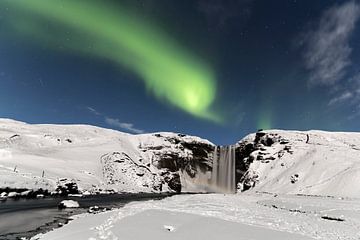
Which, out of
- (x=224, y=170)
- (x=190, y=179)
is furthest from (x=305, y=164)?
(x=190, y=179)

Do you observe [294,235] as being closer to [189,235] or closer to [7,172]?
[189,235]

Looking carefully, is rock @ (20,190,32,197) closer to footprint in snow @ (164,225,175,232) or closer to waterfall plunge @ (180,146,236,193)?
footprint in snow @ (164,225,175,232)

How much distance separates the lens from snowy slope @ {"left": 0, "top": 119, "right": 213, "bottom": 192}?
65938 mm

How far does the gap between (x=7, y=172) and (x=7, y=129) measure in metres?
60.1

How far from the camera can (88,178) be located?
270ft

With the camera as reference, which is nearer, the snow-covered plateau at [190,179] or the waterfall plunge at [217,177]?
the snow-covered plateau at [190,179]

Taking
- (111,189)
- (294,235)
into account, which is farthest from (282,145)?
(294,235)

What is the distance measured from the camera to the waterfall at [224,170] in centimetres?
13638

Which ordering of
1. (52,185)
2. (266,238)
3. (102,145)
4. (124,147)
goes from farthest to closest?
1. (124,147)
2. (102,145)
3. (52,185)
4. (266,238)

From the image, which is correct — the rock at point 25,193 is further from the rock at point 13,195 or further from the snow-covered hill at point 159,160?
the snow-covered hill at point 159,160

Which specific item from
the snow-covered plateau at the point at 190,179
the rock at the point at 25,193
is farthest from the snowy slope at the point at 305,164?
the rock at the point at 25,193

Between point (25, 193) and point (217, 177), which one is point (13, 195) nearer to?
point (25, 193)

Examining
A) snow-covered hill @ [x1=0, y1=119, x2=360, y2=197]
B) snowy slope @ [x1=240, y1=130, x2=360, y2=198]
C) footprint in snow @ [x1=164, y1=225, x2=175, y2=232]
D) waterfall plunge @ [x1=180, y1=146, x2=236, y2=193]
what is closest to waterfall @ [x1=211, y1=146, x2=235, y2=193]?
waterfall plunge @ [x1=180, y1=146, x2=236, y2=193]

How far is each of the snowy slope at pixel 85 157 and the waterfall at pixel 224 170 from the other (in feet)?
36.0
